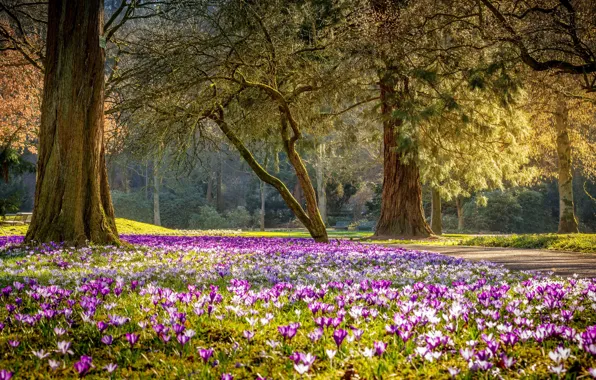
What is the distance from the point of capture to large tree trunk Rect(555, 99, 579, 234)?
818 inches

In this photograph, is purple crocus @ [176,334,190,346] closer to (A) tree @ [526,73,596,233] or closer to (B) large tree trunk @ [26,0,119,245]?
(B) large tree trunk @ [26,0,119,245]

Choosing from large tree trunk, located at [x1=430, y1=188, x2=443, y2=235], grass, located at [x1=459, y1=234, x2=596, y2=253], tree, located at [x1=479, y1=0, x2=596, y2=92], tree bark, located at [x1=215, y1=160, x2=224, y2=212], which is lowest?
grass, located at [x1=459, y1=234, x2=596, y2=253]

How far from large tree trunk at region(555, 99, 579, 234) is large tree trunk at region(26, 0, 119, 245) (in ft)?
63.2

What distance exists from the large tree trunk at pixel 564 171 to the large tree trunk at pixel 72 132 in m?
19.3

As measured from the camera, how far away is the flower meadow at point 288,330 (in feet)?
7.48

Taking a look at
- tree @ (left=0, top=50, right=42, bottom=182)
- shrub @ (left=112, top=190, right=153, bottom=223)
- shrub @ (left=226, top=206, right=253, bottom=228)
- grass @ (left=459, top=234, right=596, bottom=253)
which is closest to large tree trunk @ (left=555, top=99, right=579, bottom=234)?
grass @ (left=459, top=234, right=596, bottom=253)

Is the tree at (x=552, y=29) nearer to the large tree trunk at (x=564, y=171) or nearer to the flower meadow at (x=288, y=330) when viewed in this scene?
the flower meadow at (x=288, y=330)

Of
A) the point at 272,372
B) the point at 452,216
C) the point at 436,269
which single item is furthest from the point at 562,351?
the point at 452,216

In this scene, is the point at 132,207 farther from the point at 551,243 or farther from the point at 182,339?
the point at 182,339

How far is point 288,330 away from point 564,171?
73.1 ft

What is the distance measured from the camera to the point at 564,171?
69.5 feet

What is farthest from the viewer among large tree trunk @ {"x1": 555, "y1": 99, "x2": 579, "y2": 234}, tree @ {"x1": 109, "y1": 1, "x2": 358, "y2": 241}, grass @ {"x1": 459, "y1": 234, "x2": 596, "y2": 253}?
large tree trunk @ {"x1": 555, "y1": 99, "x2": 579, "y2": 234}

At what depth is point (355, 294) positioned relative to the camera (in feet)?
13.4

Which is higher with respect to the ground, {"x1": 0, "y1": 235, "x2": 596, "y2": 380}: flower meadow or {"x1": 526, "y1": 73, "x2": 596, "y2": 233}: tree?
{"x1": 526, "y1": 73, "x2": 596, "y2": 233}: tree
